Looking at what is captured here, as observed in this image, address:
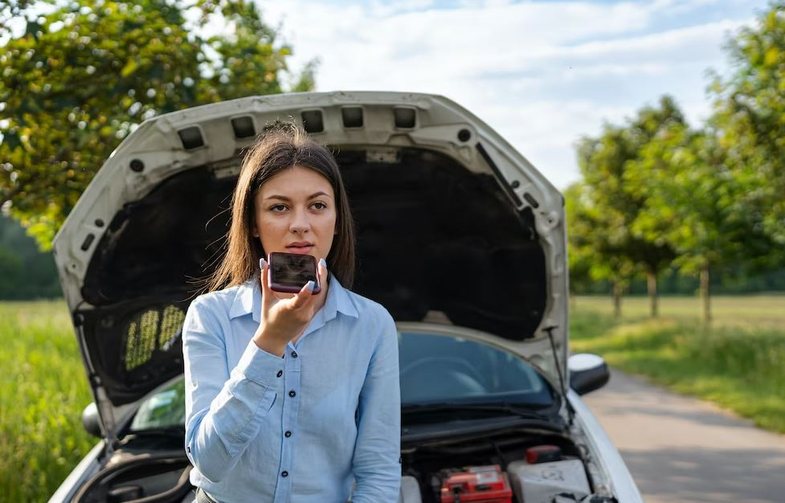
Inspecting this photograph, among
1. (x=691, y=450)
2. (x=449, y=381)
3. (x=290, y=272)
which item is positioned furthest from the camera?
(x=691, y=450)

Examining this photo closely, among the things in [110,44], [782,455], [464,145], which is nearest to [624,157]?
[782,455]

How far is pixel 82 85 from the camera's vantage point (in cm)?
566

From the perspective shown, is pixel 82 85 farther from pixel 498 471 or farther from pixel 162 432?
pixel 498 471

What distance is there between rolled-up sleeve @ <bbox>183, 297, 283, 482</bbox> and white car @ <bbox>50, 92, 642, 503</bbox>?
136 cm

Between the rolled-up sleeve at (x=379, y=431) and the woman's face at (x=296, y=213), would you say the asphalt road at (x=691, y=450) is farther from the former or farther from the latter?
the woman's face at (x=296, y=213)

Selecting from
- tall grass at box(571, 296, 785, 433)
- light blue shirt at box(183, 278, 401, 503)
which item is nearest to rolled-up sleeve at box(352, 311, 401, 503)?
light blue shirt at box(183, 278, 401, 503)

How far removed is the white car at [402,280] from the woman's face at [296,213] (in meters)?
1.12

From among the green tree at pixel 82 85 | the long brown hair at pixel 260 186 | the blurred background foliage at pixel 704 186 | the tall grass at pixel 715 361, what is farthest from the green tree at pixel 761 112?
the long brown hair at pixel 260 186

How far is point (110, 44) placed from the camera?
18.1 feet

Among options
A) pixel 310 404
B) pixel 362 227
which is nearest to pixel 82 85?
pixel 362 227

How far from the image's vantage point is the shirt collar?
6.36 feet

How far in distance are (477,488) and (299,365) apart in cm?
168

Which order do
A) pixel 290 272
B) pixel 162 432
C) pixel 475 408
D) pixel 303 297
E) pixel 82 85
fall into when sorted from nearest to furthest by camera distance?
1. pixel 303 297
2. pixel 290 272
3. pixel 162 432
4. pixel 475 408
5. pixel 82 85

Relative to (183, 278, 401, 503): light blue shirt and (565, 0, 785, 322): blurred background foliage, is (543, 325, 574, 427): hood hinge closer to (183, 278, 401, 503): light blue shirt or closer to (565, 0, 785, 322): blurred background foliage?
(183, 278, 401, 503): light blue shirt
